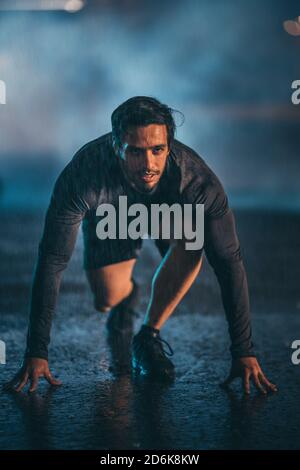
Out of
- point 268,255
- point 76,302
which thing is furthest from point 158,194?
point 268,255

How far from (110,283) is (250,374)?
1059 mm

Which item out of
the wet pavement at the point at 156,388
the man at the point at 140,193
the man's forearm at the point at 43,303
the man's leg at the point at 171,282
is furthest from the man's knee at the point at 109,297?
the man's forearm at the point at 43,303

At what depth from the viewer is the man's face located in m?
2.64

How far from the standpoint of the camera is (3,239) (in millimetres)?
8523

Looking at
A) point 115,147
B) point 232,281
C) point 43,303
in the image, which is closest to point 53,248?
point 43,303

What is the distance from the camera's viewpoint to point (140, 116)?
265 centimetres

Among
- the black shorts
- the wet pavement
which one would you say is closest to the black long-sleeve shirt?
the wet pavement

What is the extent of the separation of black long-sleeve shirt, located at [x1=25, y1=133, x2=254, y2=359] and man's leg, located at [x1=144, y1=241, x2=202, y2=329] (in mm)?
356

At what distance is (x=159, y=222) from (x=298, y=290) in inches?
89.7

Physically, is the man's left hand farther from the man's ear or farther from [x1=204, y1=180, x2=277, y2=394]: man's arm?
the man's ear

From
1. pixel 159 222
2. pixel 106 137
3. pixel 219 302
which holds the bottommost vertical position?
pixel 219 302

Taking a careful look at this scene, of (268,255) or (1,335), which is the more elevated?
(268,255)

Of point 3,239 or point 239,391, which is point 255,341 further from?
point 3,239

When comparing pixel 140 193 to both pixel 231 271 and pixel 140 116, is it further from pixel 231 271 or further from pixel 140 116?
pixel 231 271
